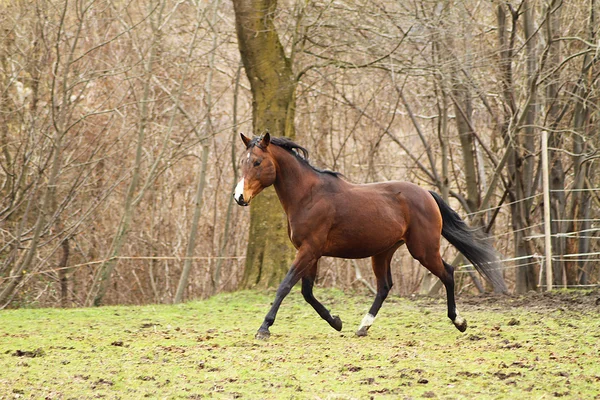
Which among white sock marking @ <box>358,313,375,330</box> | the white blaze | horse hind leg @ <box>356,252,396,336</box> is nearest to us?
the white blaze

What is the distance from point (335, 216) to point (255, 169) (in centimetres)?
93

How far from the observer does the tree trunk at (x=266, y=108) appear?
13.2 metres

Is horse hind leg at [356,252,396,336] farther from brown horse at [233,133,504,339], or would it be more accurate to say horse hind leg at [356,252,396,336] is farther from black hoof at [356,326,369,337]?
black hoof at [356,326,369,337]

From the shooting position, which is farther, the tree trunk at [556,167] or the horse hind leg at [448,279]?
the tree trunk at [556,167]

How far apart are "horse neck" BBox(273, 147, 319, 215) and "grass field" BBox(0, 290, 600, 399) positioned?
1.35 metres

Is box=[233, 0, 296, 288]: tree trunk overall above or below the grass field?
above

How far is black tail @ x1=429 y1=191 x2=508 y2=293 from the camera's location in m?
8.93

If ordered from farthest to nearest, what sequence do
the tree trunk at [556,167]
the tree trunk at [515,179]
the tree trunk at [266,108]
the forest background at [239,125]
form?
the tree trunk at [515,179]
the tree trunk at [556,167]
the tree trunk at [266,108]
the forest background at [239,125]

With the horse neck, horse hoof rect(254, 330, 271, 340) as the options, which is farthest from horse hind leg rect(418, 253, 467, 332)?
horse hoof rect(254, 330, 271, 340)

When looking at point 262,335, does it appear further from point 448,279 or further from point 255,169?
point 448,279

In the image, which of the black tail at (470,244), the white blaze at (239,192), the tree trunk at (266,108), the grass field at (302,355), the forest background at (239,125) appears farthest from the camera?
the tree trunk at (266,108)

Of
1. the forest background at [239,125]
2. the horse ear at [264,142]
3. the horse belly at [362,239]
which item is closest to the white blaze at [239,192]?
the horse ear at [264,142]

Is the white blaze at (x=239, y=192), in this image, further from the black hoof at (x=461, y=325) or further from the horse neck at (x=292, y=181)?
the black hoof at (x=461, y=325)

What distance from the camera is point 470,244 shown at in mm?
8984
